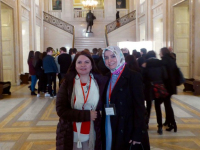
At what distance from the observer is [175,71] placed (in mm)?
4633

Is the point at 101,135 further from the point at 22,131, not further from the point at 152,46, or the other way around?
the point at 152,46

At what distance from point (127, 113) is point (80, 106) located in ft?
1.34

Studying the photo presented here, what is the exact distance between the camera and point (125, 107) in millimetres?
2264

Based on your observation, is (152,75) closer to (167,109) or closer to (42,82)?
(167,109)

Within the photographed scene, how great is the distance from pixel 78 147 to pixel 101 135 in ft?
0.76

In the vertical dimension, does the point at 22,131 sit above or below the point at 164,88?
below

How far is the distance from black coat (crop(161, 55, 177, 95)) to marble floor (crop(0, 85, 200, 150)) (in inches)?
33.0

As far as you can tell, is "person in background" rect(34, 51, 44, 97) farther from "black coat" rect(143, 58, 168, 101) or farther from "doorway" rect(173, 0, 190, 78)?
"doorway" rect(173, 0, 190, 78)

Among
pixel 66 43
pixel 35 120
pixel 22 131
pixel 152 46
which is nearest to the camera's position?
pixel 22 131

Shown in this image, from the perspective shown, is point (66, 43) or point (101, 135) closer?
point (101, 135)

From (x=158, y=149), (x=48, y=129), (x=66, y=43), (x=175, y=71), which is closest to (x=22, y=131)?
(x=48, y=129)

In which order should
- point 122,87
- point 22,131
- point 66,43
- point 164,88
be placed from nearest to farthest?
point 122,87 < point 164,88 < point 22,131 < point 66,43

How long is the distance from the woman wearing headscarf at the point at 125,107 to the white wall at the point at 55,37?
17.8 metres

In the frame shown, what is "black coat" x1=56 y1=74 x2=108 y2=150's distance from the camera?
2.21 meters
